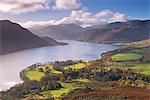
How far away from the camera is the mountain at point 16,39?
392cm

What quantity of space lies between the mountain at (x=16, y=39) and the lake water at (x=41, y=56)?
6cm

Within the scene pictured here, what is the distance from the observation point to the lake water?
392cm

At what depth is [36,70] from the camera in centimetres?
402

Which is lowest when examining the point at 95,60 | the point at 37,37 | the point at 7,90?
the point at 7,90

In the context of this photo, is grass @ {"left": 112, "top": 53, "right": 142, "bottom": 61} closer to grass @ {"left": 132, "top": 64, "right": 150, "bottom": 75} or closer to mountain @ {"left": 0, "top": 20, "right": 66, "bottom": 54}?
grass @ {"left": 132, "top": 64, "right": 150, "bottom": 75}

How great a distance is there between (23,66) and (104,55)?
2.85 feet

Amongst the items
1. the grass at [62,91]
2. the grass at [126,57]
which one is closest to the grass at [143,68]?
the grass at [126,57]

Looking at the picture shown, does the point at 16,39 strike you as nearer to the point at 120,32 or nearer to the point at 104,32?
the point at 104,32

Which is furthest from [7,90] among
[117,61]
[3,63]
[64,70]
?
[117,61]

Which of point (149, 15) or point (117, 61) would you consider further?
point (117, 61)

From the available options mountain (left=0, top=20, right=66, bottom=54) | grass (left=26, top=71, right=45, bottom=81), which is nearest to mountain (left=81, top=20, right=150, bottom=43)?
mountain (left=0, top=20, right=66, bottom=54)

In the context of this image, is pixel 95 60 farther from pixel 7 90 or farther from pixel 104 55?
pixel 7 90

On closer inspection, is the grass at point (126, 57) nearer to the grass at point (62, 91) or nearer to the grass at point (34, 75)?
the grass at point (62, 91)

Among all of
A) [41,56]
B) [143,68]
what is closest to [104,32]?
[143,68]
